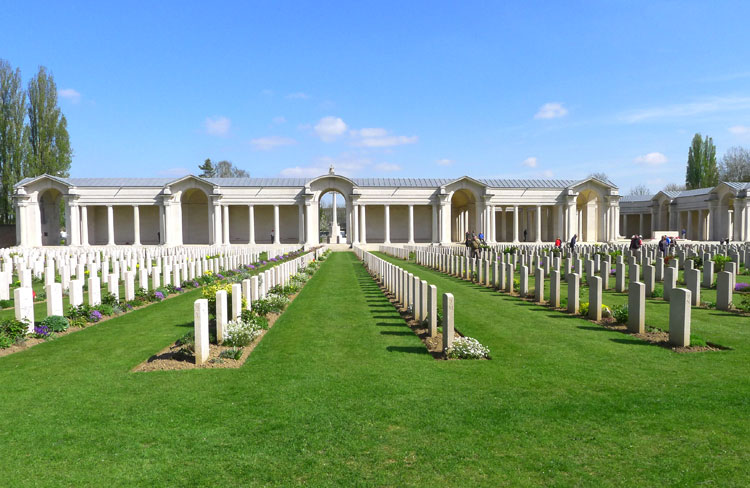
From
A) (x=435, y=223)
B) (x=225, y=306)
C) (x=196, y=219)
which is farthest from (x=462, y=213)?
(x=225, y=306)

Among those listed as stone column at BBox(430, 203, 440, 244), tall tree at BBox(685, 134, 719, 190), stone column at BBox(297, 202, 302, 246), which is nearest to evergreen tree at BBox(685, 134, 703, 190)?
tall tree at BBox(685, 134, 719, 190)

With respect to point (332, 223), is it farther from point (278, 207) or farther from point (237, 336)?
point (237, 336)

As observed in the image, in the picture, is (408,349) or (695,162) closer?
(408,349)

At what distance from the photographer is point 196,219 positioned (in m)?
59.4

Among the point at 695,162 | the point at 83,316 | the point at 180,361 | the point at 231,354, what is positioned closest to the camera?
the point at 180,361

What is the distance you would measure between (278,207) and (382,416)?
53.9 metres

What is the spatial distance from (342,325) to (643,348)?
527cm

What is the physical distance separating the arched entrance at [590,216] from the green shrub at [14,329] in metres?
58.8

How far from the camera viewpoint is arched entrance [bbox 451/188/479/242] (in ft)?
196

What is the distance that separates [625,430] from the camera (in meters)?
4.57

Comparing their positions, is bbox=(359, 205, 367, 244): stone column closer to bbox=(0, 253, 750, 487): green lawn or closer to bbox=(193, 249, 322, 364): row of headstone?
bbox=(193, 249, 322, 364): row of headstone

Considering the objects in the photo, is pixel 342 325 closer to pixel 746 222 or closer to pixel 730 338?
pixel 730 338

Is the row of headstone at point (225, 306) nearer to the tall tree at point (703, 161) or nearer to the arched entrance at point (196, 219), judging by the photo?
the arched entrance at point (196, 219)

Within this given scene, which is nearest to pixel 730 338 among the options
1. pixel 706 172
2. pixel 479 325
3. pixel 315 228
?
pixel 479 325
